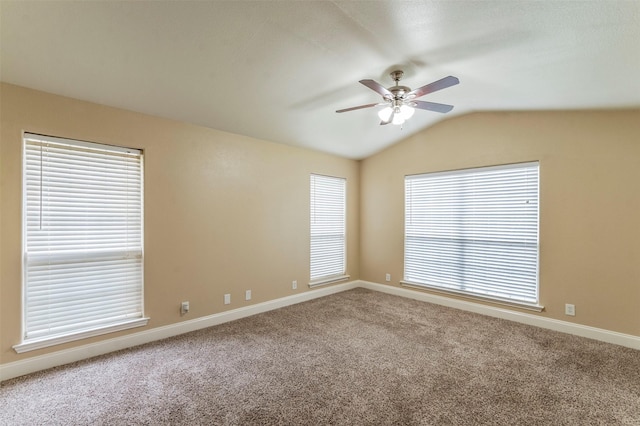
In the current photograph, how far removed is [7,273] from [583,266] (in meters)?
5.69

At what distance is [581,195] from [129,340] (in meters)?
5.21

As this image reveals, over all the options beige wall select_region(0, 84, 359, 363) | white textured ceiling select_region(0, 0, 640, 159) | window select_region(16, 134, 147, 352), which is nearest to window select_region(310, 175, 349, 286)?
beige wall select_region(0, 84, 359, 363)

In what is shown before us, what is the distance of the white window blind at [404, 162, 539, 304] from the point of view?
370 centimetres

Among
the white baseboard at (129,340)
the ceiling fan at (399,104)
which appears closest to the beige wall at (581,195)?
the ceiling fan at (399,104)

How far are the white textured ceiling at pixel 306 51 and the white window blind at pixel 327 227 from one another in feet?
6.21

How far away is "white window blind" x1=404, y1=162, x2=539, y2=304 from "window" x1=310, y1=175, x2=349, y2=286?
118cm

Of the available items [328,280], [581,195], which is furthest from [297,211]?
[581,195]

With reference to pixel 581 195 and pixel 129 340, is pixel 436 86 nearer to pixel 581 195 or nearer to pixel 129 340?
pixel 581 195

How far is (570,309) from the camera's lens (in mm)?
3357

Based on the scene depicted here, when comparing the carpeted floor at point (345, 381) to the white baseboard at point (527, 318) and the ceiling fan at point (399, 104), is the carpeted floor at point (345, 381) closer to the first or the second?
the white baseboard at point (527, 318)

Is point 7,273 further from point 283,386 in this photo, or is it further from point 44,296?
point 283,386

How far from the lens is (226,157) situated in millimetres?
3777

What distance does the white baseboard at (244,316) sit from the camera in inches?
99.7

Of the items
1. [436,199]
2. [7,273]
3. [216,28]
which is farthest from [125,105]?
[436,199]
